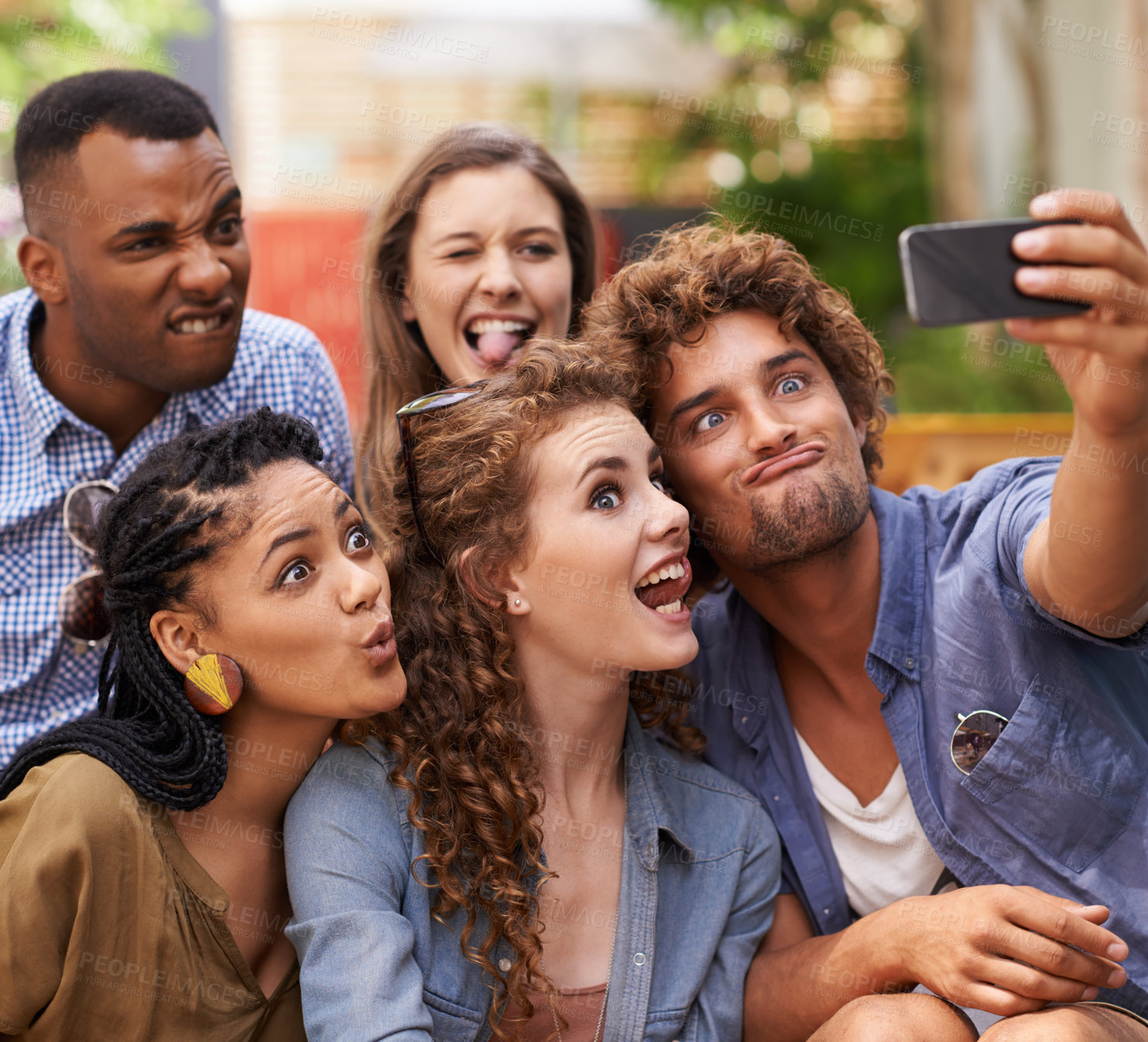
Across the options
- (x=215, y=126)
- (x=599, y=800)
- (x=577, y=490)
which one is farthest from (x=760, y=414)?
(x=215, y=126)

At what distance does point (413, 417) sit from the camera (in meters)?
2.81

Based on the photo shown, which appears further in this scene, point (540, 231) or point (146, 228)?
point (540, 231)

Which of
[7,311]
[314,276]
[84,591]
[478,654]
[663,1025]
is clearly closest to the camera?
[663,1025]

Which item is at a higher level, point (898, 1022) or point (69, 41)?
point (69, 41)

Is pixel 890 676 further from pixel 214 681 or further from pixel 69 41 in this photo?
pixel 69 41

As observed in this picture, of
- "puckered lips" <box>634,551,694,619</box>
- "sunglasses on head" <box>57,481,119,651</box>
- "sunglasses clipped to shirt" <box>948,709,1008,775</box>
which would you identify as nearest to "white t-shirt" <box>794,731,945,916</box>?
"sunglasses clipped to shirt" <box>948,709,1008,775</box>

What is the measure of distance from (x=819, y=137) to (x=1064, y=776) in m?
12.7

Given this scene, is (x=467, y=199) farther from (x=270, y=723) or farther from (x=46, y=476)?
(x=270, y=723)

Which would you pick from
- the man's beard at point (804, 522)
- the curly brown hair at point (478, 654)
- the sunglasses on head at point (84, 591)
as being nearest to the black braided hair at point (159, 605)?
the curly brown hair at point (478, 654)

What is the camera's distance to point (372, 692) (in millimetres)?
2438

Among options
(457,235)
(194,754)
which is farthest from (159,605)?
(457,235)

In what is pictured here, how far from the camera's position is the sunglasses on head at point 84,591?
327cm

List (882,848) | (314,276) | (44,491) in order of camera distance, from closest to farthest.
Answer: (882,848), (44,491), (314,276)

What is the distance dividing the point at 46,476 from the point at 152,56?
21.1ft
